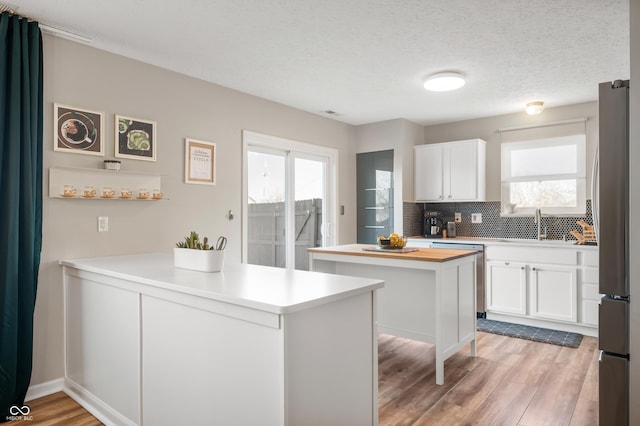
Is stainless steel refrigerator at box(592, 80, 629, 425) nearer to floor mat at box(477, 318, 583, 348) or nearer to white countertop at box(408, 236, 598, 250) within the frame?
floor mat at box(477, 318, 583, 348)

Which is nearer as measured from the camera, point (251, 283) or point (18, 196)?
point (251, 283)

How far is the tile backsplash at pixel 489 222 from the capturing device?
4660mm

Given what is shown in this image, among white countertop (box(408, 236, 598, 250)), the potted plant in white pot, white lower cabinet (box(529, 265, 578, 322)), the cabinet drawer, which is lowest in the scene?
white lower cabinet (box(529, 265, 578, 322))

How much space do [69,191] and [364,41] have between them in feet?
7.63

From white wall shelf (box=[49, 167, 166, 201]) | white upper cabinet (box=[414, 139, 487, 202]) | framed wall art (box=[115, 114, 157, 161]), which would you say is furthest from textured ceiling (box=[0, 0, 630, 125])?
white upper cabinet (box=[414, 139, 487, 202])

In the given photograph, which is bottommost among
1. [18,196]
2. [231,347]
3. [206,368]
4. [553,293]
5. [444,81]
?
[553,293]

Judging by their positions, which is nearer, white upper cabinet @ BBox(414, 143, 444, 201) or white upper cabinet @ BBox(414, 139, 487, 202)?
white upper cabinet @ BBox(414, 139, 487, 202)

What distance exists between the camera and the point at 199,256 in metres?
2.19

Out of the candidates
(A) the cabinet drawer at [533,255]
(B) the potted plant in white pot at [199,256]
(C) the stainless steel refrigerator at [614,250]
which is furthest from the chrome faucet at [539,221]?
(B) the potted plant in white pot at [199,256]

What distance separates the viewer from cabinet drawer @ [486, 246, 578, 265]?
160 inches

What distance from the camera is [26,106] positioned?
253 centimetres

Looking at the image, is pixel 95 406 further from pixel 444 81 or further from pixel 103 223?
pixel 444 81

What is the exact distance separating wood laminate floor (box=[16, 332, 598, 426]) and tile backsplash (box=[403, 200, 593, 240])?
1504 mm

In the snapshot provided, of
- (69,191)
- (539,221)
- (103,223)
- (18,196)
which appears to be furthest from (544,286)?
(18,196)
